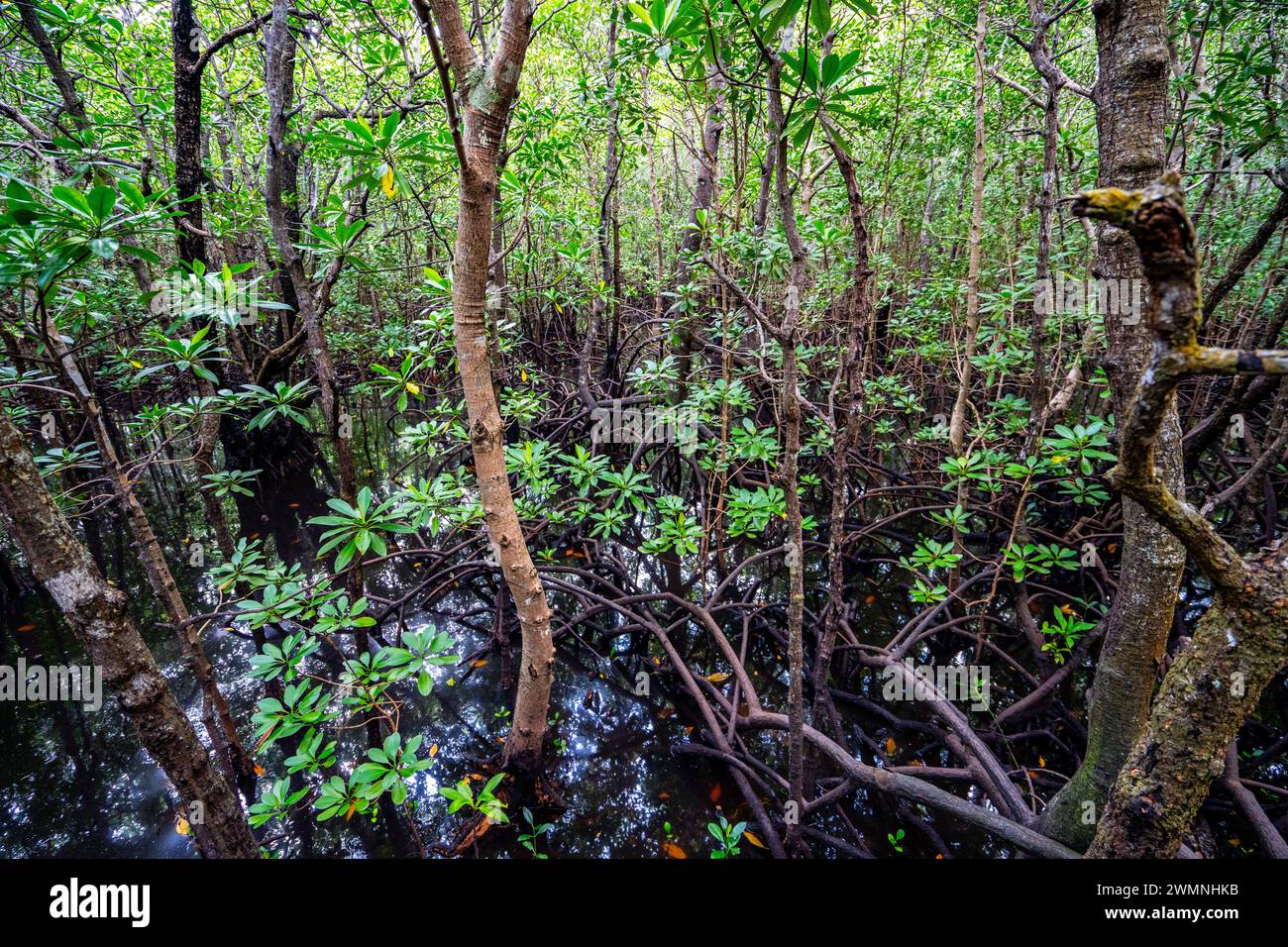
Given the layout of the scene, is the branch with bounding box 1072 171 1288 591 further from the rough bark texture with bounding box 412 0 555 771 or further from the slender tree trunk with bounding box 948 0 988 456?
the slender tree trunk with bounding box 948 0 988 456

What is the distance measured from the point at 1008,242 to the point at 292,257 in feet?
23.8

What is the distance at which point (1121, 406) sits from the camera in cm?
166

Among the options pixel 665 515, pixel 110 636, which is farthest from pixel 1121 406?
pixel 110 636

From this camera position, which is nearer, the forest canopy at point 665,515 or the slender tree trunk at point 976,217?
the forest canopy at point 665,515

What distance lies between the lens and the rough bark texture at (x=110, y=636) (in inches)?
45.3

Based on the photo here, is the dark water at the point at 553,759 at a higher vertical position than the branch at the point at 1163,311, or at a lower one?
lower

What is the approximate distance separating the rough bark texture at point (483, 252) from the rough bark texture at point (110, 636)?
3.07 feet

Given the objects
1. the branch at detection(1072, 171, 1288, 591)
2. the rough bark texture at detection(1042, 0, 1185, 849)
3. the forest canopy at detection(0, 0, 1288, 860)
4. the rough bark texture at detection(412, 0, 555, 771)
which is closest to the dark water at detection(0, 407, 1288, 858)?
the forest canopy at detection(0, 0, 1288, 860)

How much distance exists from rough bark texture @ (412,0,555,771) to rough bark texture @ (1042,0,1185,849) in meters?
1.57

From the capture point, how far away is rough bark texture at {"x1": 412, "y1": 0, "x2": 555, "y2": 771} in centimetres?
128

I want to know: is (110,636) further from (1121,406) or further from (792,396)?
(1121,406)

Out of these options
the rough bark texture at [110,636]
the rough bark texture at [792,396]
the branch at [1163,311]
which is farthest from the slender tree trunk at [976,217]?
the rough bark texture at [110,636]

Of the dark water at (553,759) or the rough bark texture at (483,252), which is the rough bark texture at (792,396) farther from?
the dark water at (553,759)

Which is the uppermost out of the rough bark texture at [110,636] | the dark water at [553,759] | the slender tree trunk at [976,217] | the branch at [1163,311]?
the slender tree trunk at [976,217]
